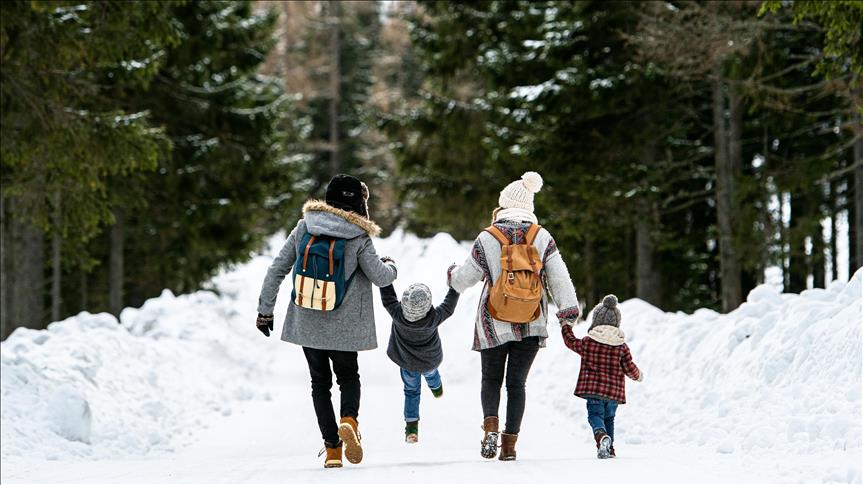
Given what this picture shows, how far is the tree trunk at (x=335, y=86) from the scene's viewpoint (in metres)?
48.8

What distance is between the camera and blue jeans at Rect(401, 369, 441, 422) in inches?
311

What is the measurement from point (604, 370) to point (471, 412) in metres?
4.61

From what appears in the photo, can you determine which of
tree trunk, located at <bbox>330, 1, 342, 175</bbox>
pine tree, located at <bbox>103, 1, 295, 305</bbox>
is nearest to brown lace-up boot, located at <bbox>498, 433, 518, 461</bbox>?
pine tree, located at <bbox>103, 1, 295, 305</bbox>

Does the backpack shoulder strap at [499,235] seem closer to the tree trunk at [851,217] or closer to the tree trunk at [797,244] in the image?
the tree trunk at [797,244]

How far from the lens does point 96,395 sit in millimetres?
11109

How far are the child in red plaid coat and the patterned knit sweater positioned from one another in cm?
50

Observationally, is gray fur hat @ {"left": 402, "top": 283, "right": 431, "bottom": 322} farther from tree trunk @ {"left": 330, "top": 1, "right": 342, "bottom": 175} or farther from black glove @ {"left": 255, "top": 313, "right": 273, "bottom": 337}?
tree trunk @ {"left": 330, "top": 1, "right": 342, "bottom": 175}

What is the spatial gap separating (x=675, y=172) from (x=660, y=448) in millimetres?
9773

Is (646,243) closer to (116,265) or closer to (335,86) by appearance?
(116,265)

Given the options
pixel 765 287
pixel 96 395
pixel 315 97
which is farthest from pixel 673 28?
pixel 315 97

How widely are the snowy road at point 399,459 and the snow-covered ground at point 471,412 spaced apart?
28 millimetres

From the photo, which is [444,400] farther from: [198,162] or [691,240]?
[198,162]

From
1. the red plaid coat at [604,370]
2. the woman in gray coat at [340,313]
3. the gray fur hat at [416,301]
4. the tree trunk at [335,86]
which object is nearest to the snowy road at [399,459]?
the woman in gray coat at [340,313]

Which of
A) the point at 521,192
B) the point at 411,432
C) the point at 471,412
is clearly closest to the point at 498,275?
the point at 521,192
